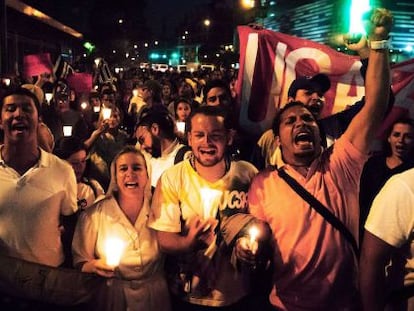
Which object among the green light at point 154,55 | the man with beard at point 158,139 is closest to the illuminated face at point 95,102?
the man with beard at point 158,139

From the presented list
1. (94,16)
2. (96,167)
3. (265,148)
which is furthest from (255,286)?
(94,16)

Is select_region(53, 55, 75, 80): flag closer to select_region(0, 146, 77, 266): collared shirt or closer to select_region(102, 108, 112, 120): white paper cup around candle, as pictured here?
select_region(102, 108, 112, 120): white paper cup around candle

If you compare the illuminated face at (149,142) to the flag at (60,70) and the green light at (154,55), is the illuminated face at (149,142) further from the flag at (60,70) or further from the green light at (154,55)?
the green light at (154,55)

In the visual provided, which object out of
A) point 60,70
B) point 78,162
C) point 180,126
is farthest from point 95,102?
point 78,162

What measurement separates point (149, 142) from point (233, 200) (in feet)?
8.40

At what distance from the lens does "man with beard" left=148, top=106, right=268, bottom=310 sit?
3160 millimetres

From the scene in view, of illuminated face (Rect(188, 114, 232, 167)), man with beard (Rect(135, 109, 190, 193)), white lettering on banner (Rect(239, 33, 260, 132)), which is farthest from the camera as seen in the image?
white lettering on banner (Rect(239, 33, 260, 132))

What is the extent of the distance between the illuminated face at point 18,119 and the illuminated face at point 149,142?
2023 millimetres

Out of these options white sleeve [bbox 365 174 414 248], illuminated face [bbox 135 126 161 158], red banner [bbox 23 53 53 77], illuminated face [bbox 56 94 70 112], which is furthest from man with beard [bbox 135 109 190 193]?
red banner [bbox 23 53 53 77]

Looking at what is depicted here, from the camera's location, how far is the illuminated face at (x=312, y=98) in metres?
4.89

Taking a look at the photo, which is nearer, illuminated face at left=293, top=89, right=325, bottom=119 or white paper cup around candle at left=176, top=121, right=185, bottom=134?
illuminated face at left=293, top=89, right=325, bottom=119

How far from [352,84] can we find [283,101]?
2.78 ft

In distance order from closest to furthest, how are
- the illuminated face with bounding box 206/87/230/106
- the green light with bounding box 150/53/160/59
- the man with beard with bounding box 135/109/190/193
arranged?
the man with beard with bounding box 135/109/190/193 < the illuminated face with bounding box 206/87/230/106 < the green light with bounding box 150/53/160/59

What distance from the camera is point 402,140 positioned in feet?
15.8
